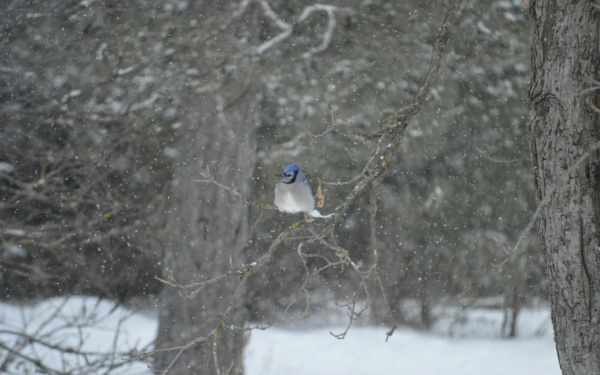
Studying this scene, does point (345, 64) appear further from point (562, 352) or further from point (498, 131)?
point (562, 352)

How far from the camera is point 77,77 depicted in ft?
22.1

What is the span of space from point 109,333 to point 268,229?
257 centimetres

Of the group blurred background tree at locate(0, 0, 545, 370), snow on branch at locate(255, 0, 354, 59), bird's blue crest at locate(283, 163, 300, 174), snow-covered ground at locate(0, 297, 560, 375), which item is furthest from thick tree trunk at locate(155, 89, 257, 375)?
bird's blue crest at locate(283, 163, 300, 174)

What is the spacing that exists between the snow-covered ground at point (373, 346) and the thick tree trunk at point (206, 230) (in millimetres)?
2250

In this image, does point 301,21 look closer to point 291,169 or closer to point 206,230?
point 206,230

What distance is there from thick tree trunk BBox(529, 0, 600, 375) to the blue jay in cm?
115

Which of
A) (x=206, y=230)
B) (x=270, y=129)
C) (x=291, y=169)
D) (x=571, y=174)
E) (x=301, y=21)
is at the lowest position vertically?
(x=270, y=129)

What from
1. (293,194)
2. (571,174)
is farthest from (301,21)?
(571,174)

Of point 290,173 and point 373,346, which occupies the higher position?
point 290,173

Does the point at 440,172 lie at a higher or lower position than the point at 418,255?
higher

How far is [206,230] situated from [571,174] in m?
4.00

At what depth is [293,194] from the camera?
3.45 metres

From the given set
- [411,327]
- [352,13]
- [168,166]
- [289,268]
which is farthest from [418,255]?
[352,13]

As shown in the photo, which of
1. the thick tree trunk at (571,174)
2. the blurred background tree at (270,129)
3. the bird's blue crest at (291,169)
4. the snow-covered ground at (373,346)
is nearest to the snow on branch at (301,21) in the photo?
the blurred background tree at (270,129)
